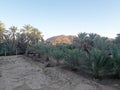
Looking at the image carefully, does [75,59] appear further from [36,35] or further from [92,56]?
[36,35]

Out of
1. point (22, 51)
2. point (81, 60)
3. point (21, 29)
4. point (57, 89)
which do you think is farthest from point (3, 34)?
point (57, 89)

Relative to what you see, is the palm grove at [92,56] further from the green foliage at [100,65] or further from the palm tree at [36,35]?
the palm tree at [36,35]

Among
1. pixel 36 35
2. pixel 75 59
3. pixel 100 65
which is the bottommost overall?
pixel 100 65

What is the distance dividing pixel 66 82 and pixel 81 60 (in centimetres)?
313

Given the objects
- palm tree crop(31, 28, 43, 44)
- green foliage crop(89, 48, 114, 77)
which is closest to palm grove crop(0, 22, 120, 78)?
green foliage crop(89, 48, 114, 77)

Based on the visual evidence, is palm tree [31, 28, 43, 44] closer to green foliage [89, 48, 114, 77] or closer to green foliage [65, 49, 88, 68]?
green foliage [65, 49, 88, 68]

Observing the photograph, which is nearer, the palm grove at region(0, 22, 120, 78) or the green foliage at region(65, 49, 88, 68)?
the palm grove at region(0, 22, 120, 78)

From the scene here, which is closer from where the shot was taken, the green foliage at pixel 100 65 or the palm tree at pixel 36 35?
the green foliage at pixel 100 65

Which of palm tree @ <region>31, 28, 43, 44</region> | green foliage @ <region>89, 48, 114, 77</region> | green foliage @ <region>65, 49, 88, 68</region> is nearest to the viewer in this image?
green foliage @ <region>89, 48, 114, 77</region>

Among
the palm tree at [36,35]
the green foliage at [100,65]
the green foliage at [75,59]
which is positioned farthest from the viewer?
the palm tree at [36,35]

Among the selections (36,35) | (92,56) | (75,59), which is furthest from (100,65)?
(36,35)

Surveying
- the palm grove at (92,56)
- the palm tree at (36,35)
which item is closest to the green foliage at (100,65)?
the palm grove at (92,56)

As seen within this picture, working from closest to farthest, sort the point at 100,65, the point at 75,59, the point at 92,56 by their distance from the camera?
the point at 100,65
the point at 92,56
the point at 75,59

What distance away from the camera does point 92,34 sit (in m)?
24.7
